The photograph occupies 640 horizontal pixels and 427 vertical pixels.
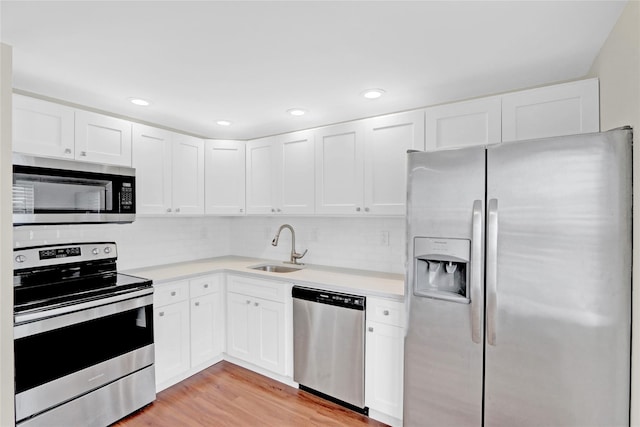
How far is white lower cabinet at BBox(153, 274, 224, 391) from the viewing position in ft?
8.55

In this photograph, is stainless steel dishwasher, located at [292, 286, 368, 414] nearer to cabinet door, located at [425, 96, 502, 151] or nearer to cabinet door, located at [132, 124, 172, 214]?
cabinet door, located at [425, 96, 502, 151]

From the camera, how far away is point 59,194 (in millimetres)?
2168

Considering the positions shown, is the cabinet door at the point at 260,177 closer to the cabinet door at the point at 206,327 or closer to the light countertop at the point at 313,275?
the light countertop at the point at 313,275

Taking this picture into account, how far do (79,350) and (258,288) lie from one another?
4.24 feet

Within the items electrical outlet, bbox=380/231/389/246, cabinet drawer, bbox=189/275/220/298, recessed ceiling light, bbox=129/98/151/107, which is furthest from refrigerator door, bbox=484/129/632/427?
recessed ceiling light, bbox=129/98/151/107

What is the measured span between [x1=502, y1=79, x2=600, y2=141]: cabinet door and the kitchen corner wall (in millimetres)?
1145

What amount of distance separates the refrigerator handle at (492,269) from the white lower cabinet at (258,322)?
155cm

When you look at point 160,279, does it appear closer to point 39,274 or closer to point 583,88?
point 39,274

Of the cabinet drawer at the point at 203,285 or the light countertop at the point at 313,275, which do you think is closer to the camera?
the light countertop at the point at 313,275

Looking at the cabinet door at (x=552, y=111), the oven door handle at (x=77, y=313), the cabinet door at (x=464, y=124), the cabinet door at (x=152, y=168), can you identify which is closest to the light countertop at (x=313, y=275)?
the oven door handle at (x=77, y=313)

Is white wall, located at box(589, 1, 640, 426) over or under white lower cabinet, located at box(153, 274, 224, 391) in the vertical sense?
over

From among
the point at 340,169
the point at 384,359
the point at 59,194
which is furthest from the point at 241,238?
the point at 384,359

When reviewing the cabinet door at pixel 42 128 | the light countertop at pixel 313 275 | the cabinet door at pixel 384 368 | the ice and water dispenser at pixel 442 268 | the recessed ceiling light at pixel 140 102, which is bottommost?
the cabinet door at pixel 384 368

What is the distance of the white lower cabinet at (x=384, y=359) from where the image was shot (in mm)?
2180
